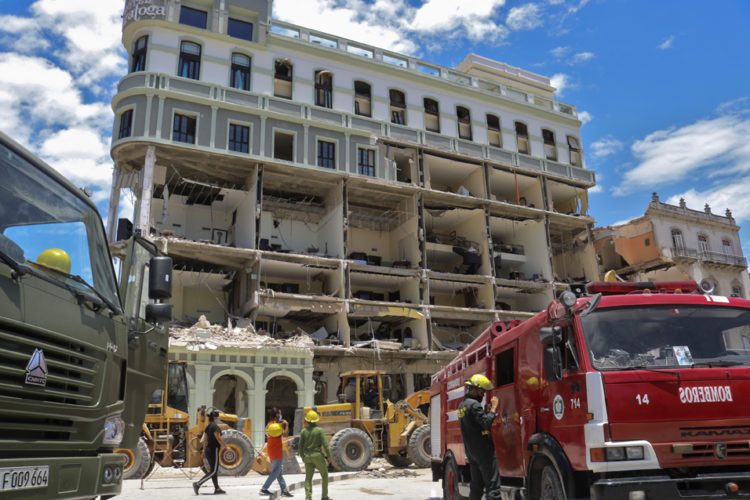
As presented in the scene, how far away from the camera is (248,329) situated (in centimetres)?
2672

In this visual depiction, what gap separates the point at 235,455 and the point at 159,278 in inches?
469

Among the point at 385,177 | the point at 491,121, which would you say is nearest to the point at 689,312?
the point at 385,177

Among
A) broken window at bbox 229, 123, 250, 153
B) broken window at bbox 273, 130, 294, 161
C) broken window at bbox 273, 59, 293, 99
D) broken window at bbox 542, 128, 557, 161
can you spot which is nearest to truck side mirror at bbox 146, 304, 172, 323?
broken window at bbox 229, 123, 250, 153

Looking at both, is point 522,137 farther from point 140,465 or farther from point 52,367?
point 52,367

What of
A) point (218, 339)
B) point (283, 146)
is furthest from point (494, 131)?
point (218, 339)

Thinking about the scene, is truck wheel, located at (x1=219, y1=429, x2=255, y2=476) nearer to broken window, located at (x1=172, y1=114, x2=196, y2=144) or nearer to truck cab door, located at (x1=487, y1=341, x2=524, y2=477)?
truck cab door, located at (x1=487, y1=341, x2=524, y2=477)

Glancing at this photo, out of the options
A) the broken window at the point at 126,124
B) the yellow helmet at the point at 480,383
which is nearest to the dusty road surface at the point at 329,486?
the yellow helmet at the point at 480,383

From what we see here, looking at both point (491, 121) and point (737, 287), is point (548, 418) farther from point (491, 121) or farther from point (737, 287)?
point (737, 287)

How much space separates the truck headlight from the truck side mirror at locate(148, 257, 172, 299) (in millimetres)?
1334

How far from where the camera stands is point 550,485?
629 cm

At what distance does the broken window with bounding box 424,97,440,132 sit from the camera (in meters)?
37.6

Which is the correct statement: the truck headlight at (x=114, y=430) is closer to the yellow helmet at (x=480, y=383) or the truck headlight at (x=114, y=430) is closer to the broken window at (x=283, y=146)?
the yellow helmet at (x=480, y=383)

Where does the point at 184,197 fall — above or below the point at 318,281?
above

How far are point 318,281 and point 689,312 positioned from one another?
94.6 ft
